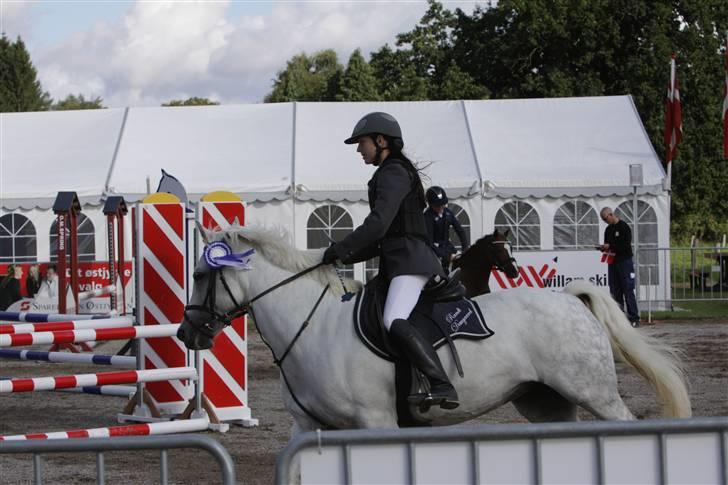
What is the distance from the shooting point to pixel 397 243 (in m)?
6.33

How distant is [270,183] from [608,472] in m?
20.7

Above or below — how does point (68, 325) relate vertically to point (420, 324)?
below

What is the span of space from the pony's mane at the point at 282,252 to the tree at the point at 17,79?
65.9m

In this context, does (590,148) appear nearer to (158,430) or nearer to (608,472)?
(158,430)

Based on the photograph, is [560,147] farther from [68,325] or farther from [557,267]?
[68,325]

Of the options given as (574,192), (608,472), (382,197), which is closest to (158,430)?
(382,197)

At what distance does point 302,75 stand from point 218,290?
7596 cm

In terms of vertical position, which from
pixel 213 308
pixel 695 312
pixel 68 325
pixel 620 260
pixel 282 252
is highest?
pixel 282 252

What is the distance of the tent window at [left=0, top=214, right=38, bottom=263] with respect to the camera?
81.2ft

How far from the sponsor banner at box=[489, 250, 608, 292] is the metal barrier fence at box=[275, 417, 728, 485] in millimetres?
16599

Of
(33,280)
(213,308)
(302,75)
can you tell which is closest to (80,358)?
(213,308)

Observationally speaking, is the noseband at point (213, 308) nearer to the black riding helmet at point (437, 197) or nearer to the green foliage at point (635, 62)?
the black riding helmet at point (437, 197)

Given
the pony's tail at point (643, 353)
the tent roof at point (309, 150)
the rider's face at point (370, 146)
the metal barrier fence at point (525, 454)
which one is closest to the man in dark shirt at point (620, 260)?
the tent roof at point (309, 150)

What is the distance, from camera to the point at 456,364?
6328 millimetres
